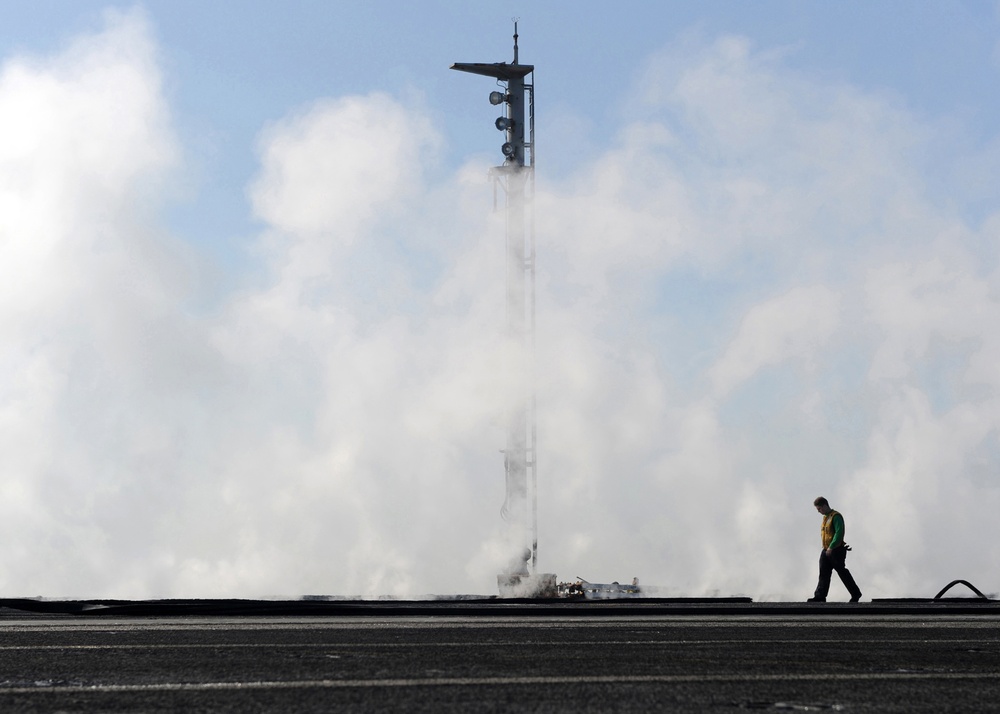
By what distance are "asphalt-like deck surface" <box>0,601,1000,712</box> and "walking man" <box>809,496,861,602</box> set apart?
601cm

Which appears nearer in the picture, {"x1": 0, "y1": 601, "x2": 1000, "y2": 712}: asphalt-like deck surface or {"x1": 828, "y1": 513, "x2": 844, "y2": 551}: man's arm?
{"x1": 0, "y1": 601, "x2": 1000, "y2": 712}: asphalt-like deck surface

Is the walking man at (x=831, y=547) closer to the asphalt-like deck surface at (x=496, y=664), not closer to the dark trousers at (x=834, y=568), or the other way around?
the dark trousers at (x=834, y=568)

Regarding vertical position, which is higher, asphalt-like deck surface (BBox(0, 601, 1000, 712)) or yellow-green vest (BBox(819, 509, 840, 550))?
yellow-green vest (BBox(819, 509, 840, 550))

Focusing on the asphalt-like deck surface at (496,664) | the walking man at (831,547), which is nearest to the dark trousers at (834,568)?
the walking man at (831,547)

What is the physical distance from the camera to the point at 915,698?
6645mm

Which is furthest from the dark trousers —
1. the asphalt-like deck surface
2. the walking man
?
the asphalt-like deck surface

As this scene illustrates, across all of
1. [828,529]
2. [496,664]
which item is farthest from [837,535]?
[496,664]

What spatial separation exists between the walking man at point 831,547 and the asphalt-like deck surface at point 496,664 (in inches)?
236

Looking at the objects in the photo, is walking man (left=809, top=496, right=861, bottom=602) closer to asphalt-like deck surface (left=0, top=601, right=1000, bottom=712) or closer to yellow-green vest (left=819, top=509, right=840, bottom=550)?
yellow-green vest (left=819, top=509, right=840, bottom=550)

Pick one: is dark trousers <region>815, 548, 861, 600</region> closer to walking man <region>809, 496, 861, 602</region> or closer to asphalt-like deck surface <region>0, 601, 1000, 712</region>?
walking man <region>809, 496, 861, 602</region>

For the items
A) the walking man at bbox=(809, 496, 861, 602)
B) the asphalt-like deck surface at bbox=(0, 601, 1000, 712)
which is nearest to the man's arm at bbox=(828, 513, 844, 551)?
the walking man at bbox=(809, 496, 861, 602)

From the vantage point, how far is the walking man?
19250 millimetres

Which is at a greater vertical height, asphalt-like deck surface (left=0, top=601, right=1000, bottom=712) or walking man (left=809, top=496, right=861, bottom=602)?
walking man (left=809, top=496, right=861, bottom=602)

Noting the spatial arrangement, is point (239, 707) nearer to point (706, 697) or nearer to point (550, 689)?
point (550, 689)
